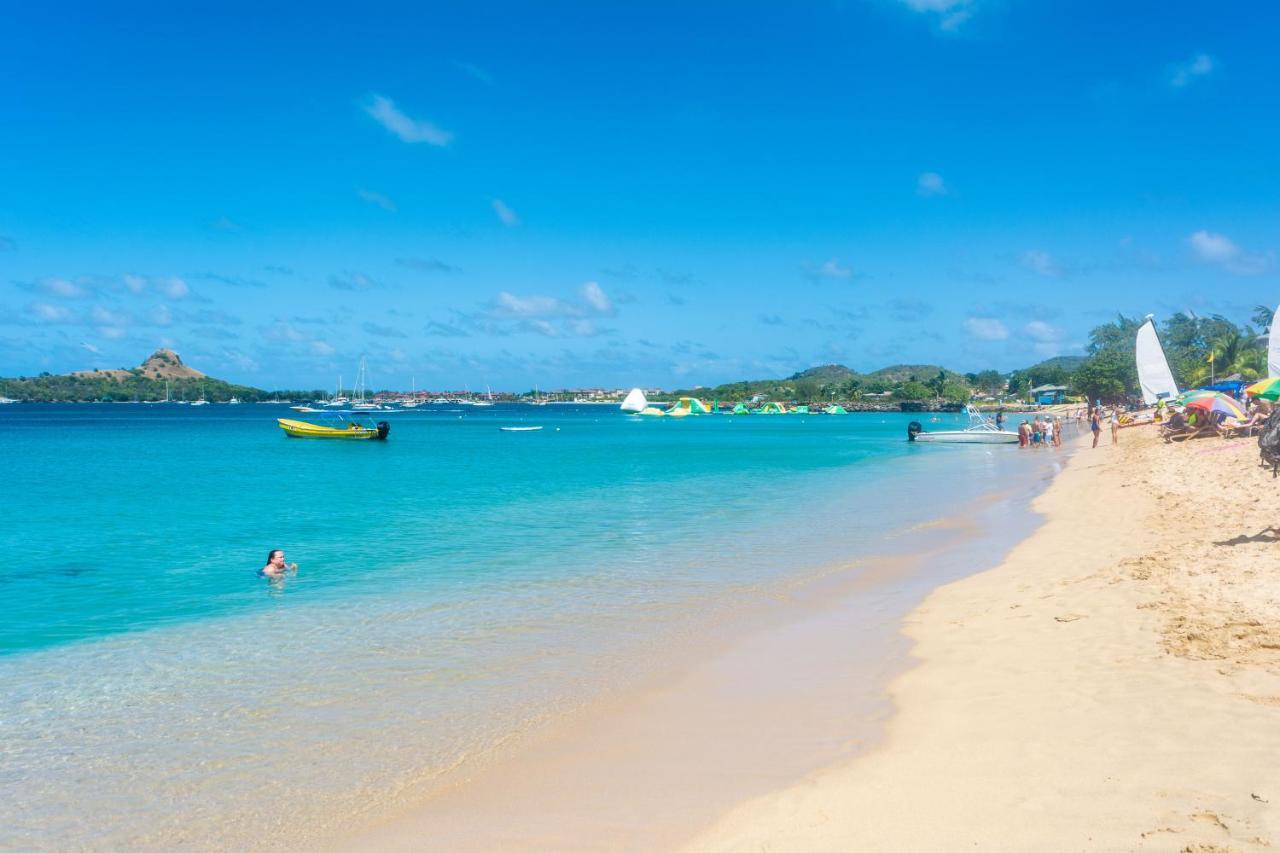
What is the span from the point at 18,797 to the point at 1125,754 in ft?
29.0

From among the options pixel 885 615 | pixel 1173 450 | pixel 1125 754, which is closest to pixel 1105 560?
pixel 885 615

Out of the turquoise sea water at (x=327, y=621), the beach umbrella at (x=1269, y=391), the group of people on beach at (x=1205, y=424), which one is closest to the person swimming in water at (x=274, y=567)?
the turquoise sea water at (x=327, y=621)

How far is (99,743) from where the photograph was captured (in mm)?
7961

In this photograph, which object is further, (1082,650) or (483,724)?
(1082,650)

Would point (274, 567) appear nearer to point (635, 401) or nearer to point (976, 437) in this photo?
point (976, 437)

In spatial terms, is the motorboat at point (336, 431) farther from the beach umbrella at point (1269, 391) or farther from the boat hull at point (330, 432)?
the beach umbrella at point (1269, 391)

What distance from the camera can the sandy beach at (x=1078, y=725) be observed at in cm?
537

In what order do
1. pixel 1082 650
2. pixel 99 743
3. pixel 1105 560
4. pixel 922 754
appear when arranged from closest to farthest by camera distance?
pixel 922 754 → pixel 99 743 → pixel 1082 650 → pixel 1105 560

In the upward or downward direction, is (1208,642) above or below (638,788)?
above

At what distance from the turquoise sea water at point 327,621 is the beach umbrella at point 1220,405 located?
10106 millimetres

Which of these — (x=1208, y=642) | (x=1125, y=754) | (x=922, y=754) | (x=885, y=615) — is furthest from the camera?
(x=885, y=615)

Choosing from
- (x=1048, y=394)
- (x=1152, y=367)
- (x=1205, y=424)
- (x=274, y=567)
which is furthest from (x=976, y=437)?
(x=1048, y=394)

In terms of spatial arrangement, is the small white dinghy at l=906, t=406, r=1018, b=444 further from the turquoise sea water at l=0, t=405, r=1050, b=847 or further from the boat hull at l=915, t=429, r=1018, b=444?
the turquoise sea water at l=0, t=405, r=1050, b=847

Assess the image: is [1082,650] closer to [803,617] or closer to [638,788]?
[803,617]
